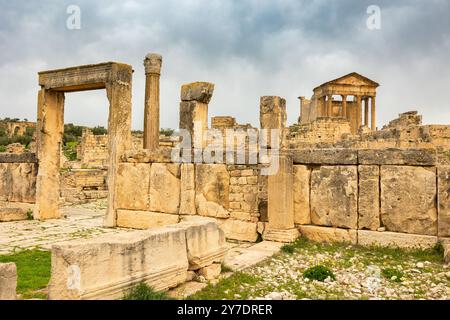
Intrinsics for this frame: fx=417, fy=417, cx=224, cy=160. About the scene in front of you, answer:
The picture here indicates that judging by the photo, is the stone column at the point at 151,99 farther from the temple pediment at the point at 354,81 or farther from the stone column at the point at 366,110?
the stone column at the point at 366,110

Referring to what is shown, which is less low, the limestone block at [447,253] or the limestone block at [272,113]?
the limestone block at [272,113]

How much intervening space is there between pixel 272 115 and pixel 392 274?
4021mm

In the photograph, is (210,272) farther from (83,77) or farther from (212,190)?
(83,77)

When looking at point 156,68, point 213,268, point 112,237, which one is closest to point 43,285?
point 112,237

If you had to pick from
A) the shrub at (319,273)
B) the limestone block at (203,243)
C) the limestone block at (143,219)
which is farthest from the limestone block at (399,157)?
the limestone block at (143,219)

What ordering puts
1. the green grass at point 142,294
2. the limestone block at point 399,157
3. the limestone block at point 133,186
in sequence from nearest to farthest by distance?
1. the green grass at point 142,294
2. the limestone block at point 399,157
3. the limestone block at point 133,186

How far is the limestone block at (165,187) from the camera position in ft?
32.3

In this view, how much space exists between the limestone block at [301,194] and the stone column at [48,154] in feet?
23.6

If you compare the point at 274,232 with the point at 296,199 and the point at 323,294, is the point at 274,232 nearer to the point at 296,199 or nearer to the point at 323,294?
the point at 296,199

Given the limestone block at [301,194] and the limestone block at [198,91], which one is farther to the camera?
the limestone block at [198,91]

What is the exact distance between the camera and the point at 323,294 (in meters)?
5.11

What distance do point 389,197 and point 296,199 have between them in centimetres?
179

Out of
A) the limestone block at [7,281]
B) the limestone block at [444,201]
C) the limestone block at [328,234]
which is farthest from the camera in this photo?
the limestone block at [328,234]

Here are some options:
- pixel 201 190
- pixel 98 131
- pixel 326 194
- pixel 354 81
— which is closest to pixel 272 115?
pixel 326 194
